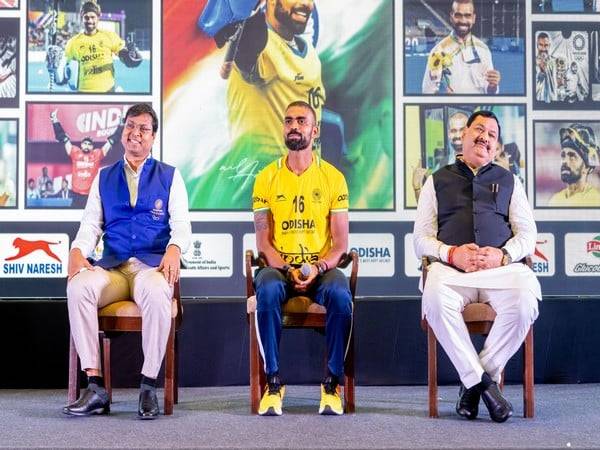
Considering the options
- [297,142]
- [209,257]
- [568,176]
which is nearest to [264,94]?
[297,142]

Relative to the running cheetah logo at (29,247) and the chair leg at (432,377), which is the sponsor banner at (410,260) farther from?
the running cheetah logo at (29,247)

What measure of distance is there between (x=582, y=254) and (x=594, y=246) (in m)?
0.08

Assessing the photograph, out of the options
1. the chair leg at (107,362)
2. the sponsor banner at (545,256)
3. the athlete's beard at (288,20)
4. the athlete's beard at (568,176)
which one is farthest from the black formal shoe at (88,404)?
the athlete's beard at (568,176)

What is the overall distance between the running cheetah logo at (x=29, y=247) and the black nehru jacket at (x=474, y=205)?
6.86 feet

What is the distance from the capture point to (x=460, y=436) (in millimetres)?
3303

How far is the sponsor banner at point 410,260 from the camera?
492 centimetres

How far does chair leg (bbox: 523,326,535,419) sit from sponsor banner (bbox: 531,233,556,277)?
1.15 m

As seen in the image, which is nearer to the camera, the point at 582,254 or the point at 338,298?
the point at 338,298

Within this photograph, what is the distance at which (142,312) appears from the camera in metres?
3.84

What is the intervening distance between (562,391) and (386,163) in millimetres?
1507

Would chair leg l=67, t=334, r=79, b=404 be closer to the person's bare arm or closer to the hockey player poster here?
the person's bare arm

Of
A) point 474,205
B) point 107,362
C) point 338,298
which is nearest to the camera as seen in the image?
point 338,298

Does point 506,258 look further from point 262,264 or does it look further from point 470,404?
point 262,264

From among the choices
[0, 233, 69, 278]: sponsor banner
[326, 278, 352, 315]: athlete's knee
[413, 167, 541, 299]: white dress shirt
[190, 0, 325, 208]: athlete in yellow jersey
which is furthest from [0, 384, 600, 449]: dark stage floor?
[190, 0, 325, 208]: athlete in yellow jersey
